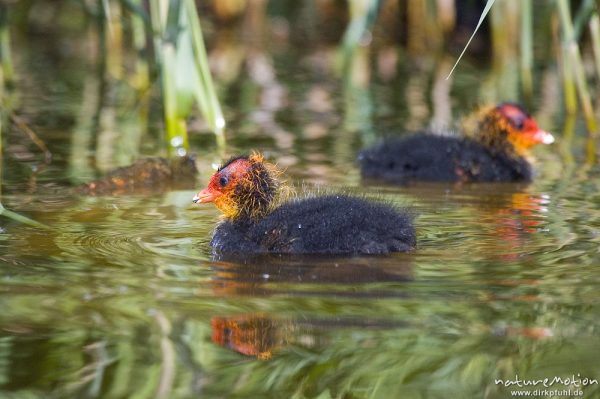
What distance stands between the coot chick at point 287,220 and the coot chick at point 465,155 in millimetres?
2165

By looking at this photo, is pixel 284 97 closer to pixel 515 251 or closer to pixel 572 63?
pixel 572 63

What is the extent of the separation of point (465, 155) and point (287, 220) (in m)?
2.77

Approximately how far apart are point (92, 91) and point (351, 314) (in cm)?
856

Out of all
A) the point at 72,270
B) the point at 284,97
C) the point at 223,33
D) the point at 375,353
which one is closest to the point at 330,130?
the point at 284,97

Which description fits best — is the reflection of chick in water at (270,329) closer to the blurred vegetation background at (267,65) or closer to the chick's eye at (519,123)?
the blurred vegetation background at (267,65)

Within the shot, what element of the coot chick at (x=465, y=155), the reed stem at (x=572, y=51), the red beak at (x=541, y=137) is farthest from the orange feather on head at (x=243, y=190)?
the red beak at (x=541, y=137)

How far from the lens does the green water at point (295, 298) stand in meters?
4.33

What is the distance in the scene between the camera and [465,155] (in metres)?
8.56

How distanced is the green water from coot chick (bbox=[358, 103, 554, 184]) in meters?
0.19

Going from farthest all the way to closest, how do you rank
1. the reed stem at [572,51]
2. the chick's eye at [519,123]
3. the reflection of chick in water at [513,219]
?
the chick's eye at [519,123] → the reed stem at [572,51] → the reflection of chick in water at [513,219]

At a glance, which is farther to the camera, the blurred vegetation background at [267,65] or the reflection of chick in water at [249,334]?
the blurred vegetation background at [267,65]

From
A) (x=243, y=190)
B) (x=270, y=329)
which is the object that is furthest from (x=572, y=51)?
(x=270, y=329)

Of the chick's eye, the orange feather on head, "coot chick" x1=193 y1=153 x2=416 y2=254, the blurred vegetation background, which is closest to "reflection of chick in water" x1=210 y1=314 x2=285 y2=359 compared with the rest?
"coot chick" x1=193 y1=153 x2=416 y2=254

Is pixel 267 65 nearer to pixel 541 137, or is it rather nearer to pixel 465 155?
pixel 541 137
